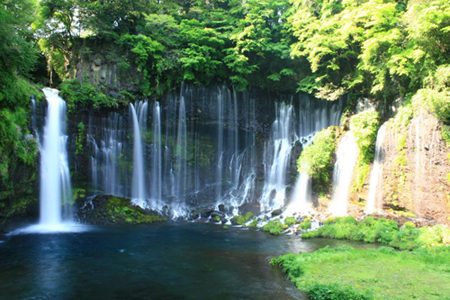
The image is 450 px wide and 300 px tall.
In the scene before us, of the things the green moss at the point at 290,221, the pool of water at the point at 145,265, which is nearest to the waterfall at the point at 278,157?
the green moss at the point at 290,221

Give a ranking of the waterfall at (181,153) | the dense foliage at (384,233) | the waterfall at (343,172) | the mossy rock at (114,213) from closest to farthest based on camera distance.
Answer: the dense foliage at (384,233)
the mossy rock at (114,213)
the waterfall at (343,172)
the waterfall at (181,153)

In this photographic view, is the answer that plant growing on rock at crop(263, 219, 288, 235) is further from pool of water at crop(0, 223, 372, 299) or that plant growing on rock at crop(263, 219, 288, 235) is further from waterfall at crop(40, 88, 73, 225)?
waterfall at crop(40, 88, 73, 225)

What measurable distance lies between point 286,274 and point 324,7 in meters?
20.4

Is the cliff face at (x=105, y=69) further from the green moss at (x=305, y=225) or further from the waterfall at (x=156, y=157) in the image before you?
the green moss at (x=305, y=225)

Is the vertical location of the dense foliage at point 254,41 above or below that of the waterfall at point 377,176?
above

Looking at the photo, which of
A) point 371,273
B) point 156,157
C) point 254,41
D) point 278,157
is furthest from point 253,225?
point 254,41

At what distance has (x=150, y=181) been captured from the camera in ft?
80.1

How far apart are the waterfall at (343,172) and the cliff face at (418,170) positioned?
7.15 ft

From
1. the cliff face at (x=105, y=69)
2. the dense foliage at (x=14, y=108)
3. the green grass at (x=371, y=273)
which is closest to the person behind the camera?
the green grass at (x=371, y=273)

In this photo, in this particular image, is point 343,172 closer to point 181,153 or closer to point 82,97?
point 181,153

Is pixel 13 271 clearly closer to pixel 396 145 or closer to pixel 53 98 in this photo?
pixel 53 98

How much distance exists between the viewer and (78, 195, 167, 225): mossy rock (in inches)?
789

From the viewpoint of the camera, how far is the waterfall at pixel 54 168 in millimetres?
19141

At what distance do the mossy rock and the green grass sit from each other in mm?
12015
